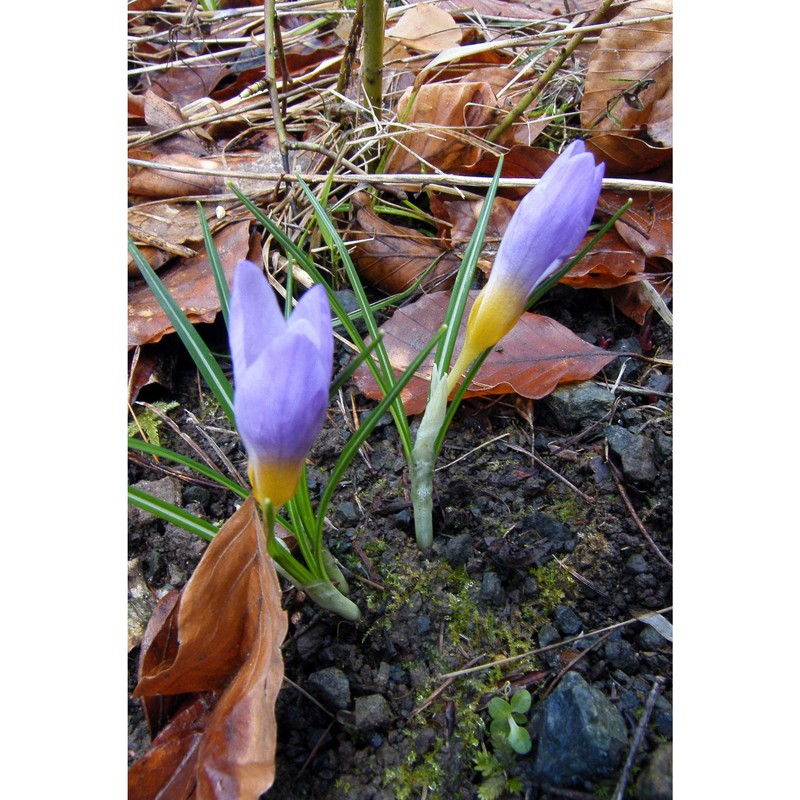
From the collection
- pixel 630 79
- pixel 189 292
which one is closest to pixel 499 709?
pixel 189 292

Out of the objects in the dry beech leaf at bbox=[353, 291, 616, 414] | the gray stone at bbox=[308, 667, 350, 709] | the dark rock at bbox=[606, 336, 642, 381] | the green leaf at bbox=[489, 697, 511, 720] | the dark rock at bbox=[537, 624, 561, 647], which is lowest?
the dark rock at bbox=[537, 624, 561, 647]

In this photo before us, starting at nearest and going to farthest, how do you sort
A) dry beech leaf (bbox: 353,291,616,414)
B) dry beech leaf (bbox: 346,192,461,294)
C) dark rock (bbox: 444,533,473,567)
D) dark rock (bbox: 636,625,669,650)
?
dark rock (bbox: 636,625,669,650), dark rock (bbox: 444,533,473,567), dry beech leaf (bbox: 353,291,616,414), dry beech leaf (bbox: 346,192,461,294)

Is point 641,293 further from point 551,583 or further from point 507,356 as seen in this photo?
point 551,583

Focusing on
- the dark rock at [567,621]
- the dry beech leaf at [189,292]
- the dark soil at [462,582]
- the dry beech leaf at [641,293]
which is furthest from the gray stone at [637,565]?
the dry beech leaf at [189,292]

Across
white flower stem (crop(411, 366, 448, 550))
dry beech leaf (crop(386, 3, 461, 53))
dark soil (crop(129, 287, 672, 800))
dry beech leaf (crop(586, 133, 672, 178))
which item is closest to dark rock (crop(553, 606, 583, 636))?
dark soil (crop(129, 287, 672, 800))

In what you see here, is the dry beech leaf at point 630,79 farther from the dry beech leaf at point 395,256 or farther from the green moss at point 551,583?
the green moss at point 551,583

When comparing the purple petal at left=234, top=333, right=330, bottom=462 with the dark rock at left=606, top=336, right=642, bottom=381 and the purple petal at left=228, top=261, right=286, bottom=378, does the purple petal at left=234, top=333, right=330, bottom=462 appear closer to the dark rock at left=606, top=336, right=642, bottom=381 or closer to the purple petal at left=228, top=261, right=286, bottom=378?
the purple petal at left=228, top=261, right=286, bottom=378
